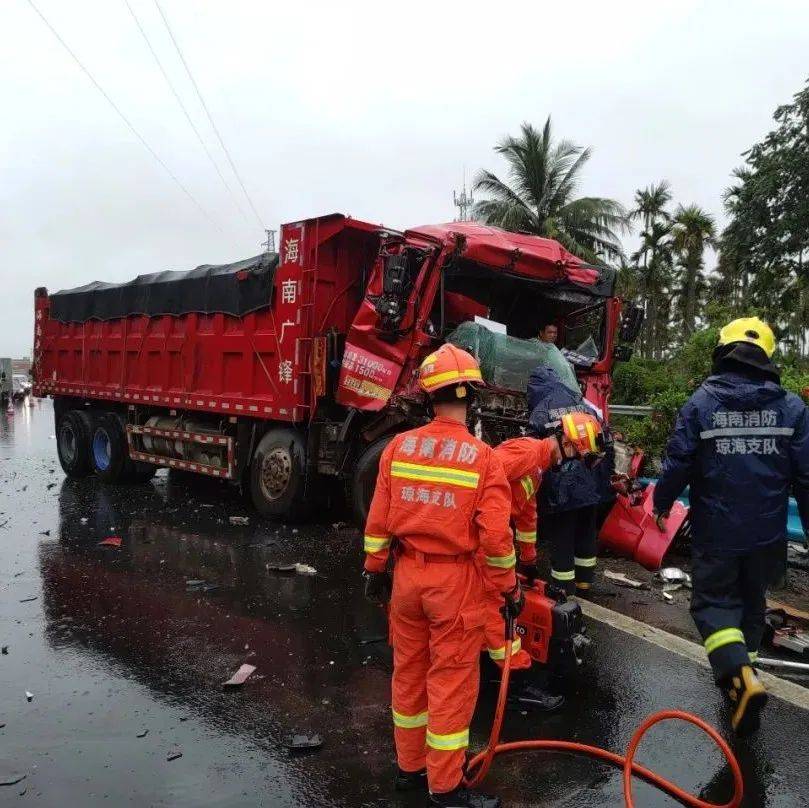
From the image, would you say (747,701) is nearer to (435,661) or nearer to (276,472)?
(435,661)

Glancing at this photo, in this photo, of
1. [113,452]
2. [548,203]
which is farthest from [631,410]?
[548,203]

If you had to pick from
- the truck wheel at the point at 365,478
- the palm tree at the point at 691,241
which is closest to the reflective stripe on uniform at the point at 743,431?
the truck wheel at the point at 365,478

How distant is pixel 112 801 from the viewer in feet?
9.00

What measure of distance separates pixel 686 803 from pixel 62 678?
9.98 ft

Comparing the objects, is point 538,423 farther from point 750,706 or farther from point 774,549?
point 750,706

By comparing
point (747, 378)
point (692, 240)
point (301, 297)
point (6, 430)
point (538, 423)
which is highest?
point (692, 240)

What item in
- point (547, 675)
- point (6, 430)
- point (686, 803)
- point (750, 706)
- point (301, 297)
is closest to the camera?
point (686, 803)

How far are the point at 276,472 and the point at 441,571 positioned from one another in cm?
495

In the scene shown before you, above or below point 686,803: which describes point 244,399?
above

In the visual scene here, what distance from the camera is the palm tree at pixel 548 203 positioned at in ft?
75.0

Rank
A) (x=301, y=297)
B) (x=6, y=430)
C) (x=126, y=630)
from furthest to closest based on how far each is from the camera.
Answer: (x=6, y=430) → (x=301, y=297) → (x=126, y=630)

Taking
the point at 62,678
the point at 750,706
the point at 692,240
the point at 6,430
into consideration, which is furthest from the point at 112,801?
the point at 692,240

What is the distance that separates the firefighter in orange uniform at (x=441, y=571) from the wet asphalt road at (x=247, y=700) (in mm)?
344

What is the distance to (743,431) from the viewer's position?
316 cm
